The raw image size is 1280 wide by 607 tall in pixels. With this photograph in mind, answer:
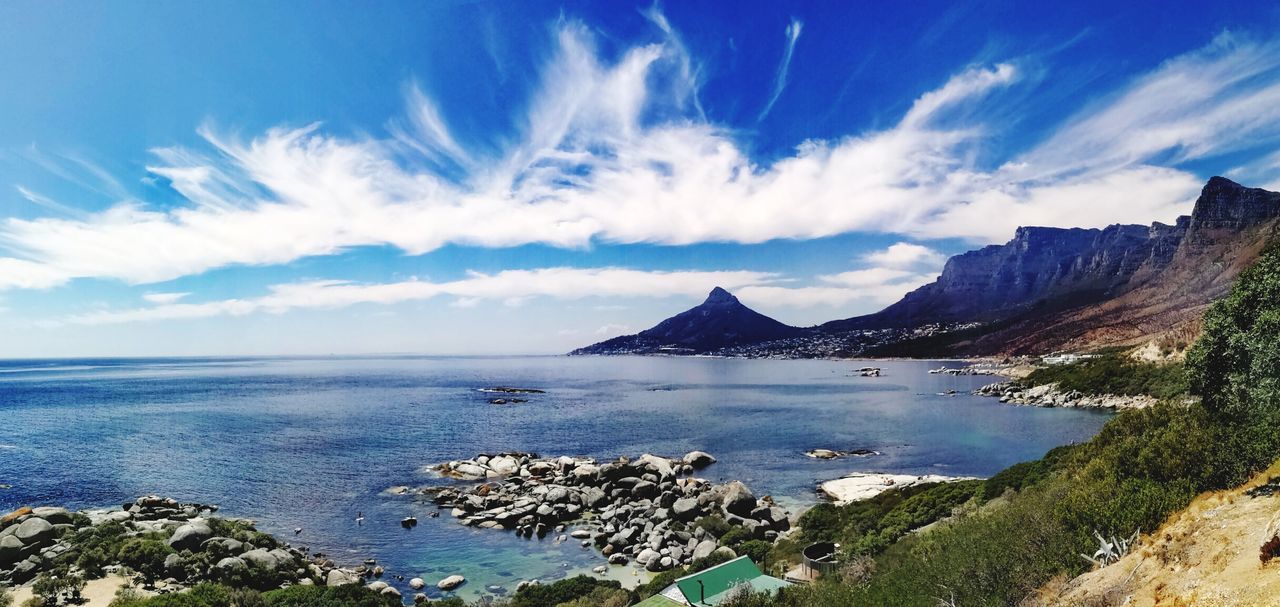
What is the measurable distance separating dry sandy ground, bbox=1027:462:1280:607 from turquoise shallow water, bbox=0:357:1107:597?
80.1 ft

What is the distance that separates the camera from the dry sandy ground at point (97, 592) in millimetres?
26047

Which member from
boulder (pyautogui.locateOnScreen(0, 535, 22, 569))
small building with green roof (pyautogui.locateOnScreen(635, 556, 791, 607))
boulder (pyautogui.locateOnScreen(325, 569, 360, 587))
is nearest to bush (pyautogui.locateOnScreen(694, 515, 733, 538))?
small building with green roof (pyautogui.locateOnScreen(635, 556, 791, 607))

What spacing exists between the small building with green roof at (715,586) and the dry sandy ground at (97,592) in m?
23.8

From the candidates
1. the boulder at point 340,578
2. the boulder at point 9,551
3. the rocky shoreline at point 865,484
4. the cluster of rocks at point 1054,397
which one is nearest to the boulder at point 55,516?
the boulder at point 9,551

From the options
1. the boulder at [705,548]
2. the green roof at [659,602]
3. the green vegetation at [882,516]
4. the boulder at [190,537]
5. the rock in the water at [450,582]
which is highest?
the boulder at [190,537]

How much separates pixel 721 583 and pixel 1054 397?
3829 inches

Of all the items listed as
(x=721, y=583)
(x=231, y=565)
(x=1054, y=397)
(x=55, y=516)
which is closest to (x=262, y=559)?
(x=231, y=565)

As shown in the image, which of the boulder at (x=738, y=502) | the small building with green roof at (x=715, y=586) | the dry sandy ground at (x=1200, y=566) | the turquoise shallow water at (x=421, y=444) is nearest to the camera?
the dry sandy ground at (x=1200, y=566)

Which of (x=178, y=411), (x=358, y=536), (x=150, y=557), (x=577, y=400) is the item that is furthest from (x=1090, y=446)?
(x=178, y=411)

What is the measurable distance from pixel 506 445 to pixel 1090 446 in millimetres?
59842

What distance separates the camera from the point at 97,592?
2725 centimetres

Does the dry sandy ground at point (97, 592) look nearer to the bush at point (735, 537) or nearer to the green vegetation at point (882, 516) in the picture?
the bush at point (735, 537)

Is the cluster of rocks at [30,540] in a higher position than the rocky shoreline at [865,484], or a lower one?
higher

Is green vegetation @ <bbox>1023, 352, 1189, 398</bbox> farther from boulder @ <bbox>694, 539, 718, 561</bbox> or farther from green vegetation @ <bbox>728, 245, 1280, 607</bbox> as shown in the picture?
boulder @ <bbox>694, 539, 718, 561</bbox>
